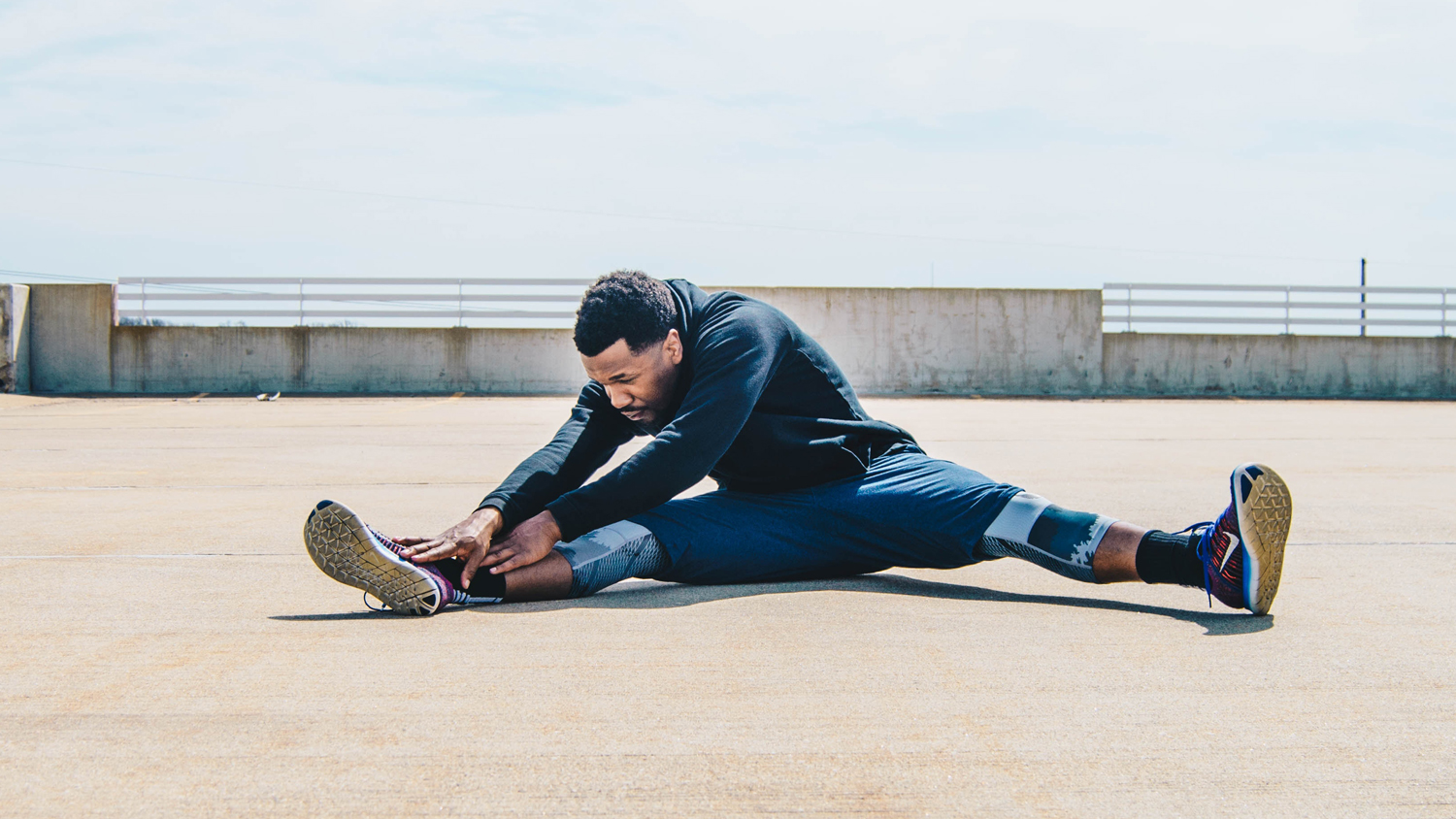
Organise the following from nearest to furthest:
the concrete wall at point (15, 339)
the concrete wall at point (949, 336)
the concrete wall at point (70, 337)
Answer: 1. the concrete wall at point (15, 339)
2. the concrete wall at point (70, 337)
3. the concrete wall at point (949, 336)

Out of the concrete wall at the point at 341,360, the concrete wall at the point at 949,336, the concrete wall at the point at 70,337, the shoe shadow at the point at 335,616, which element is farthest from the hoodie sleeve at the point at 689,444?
the concrete wall at the point at 70,337

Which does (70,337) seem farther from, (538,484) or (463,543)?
(463,543)

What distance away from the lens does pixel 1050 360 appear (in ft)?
59.7

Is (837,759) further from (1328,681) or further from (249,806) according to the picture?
(1328,681)

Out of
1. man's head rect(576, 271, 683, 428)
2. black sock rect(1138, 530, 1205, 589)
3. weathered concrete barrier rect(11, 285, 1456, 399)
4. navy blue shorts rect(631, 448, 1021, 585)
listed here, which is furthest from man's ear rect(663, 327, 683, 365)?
weathered concrete barrier rect(11, 285, 1456, 399)

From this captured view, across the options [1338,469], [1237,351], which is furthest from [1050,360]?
[1338,469]

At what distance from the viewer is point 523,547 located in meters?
2.66

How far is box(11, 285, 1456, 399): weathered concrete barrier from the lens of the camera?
16656mm

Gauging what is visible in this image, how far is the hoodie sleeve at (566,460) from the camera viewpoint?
2.79 meters

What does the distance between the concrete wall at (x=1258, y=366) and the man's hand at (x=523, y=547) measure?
17.0m

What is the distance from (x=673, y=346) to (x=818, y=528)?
2.14 feet

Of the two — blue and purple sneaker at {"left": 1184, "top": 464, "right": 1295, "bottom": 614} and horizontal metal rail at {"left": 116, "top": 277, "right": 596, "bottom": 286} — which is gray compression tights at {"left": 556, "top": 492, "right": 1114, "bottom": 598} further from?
horizontal metal rail at {"left": 116, "top": 277, "right": 596, "bottom": 286}

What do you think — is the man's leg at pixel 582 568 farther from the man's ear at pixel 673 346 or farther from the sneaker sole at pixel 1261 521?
the sneaker sole at pixel 1261 521

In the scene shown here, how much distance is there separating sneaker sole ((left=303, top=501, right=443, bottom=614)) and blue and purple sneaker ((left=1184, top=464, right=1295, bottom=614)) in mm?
1879
